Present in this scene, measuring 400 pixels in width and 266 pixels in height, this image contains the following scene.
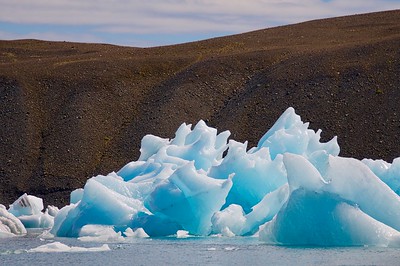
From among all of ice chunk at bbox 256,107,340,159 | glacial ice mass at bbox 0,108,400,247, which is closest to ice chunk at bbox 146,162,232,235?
glacial ice mass at bbox 0,108,400,247

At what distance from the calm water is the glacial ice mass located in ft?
2.08

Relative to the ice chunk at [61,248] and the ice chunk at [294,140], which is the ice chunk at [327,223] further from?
the ice chunk at [294,140]

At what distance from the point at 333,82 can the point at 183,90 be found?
377 inches

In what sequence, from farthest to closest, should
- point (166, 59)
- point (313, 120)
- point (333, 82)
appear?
point (166, 59), point (333, 82), point (313, 120)

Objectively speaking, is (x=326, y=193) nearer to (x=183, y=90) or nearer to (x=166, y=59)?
(x=183, y=90)

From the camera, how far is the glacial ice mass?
24.2m

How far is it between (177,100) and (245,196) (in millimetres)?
35492

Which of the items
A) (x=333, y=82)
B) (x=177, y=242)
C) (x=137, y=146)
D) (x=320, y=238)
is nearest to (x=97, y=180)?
(x=177, y=242)

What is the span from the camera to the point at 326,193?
80.1ft

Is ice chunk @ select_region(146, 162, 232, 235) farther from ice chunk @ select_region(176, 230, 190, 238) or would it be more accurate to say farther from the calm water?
the calm water

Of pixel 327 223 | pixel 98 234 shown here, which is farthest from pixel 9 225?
pixel 327 223

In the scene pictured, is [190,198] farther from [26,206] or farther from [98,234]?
[26,206]

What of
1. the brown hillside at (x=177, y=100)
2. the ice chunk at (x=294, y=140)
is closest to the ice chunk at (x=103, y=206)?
the ice chunk at (x=294, y=140)

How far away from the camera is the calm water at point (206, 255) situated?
23.0m
